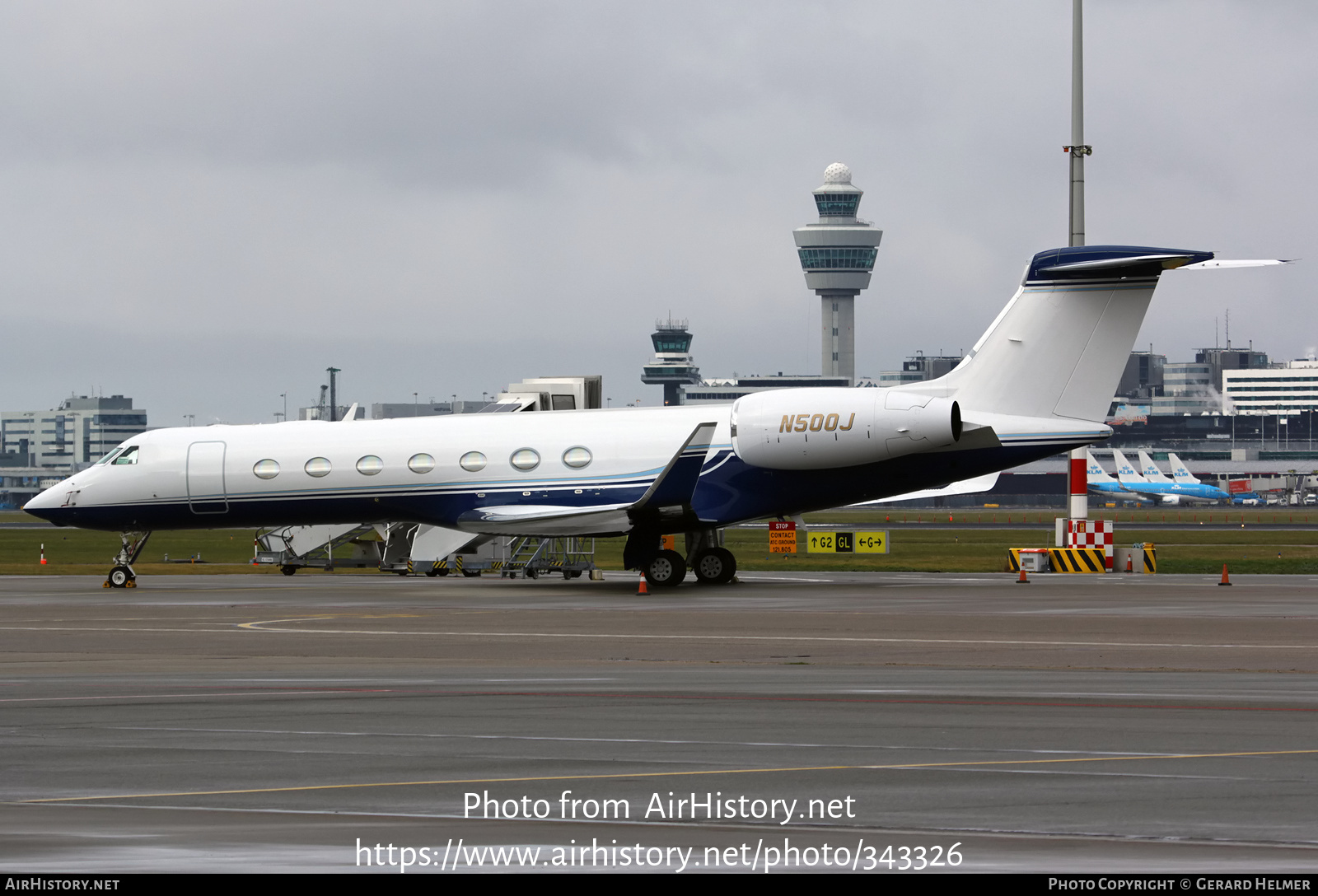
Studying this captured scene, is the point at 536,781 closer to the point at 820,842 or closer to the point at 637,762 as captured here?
the point at 637,762

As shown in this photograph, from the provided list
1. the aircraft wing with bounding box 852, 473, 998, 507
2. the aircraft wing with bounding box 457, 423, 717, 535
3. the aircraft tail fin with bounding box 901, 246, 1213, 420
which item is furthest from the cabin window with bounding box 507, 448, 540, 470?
the aircraft tail fin with bounding box 901, 246, 1213, 420

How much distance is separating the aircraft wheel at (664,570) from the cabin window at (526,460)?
327 cm

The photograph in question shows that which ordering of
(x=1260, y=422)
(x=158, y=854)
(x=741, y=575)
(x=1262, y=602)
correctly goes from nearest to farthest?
(x=158, y=854) → (x=1262, y=602) → (x=741, y=575) → (x=1260, y=422)

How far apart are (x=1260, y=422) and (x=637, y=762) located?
8052 inches

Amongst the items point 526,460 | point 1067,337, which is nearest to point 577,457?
point 526,460

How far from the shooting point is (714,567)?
31578mm

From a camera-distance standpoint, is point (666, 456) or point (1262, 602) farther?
point (666, 456)

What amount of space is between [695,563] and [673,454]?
9.54ft

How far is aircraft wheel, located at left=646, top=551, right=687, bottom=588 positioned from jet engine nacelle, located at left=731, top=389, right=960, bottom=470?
2819 millimetres

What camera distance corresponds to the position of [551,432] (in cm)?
3102

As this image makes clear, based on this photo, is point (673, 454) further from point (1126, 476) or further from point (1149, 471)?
point (1149, 471)

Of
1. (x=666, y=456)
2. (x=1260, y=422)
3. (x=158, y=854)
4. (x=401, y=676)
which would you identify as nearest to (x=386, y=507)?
(x=666, y=456)

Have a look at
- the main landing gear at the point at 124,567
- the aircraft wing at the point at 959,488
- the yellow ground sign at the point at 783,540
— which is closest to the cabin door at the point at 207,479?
the main landing gear at the point at 124,567

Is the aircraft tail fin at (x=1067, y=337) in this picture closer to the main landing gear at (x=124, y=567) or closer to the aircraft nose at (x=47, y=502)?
the main landing gear at (x=124, y=567)
